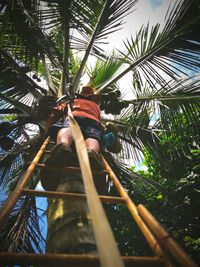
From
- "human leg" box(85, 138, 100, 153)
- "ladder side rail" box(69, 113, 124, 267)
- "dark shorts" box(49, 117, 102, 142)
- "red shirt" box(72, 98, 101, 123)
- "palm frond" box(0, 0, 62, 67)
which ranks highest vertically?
"palm frond" box(0, 0, 62, 67)

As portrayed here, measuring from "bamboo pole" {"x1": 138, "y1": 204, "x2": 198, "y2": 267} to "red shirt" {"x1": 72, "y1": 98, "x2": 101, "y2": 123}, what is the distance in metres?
1.94

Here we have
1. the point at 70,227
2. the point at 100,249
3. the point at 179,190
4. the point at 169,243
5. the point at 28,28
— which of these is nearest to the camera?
the point at 100,249

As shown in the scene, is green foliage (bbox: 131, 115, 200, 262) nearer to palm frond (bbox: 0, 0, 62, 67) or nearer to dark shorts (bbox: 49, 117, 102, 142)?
dark shorts (bbox: 49, 117, 102, 142)

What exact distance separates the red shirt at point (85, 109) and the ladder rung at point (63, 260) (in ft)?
6.67

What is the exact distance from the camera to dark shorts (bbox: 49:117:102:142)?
8.96 feet

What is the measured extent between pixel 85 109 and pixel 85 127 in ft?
1.03

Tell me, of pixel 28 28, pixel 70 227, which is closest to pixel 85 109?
pixel 28 28

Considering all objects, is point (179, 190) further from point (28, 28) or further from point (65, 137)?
point (28, 28)

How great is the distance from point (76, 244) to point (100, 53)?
4.05m

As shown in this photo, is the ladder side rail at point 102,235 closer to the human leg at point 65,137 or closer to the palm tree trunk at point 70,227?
the palm tree trunk at point 70,227

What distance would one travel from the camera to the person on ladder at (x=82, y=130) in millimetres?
2115

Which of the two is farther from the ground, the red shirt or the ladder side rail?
the red shirt

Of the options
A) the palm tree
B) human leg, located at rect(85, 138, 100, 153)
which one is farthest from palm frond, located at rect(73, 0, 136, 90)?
human leg, located at rect(85, 138, 100, 153)

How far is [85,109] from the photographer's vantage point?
309 centimetres
